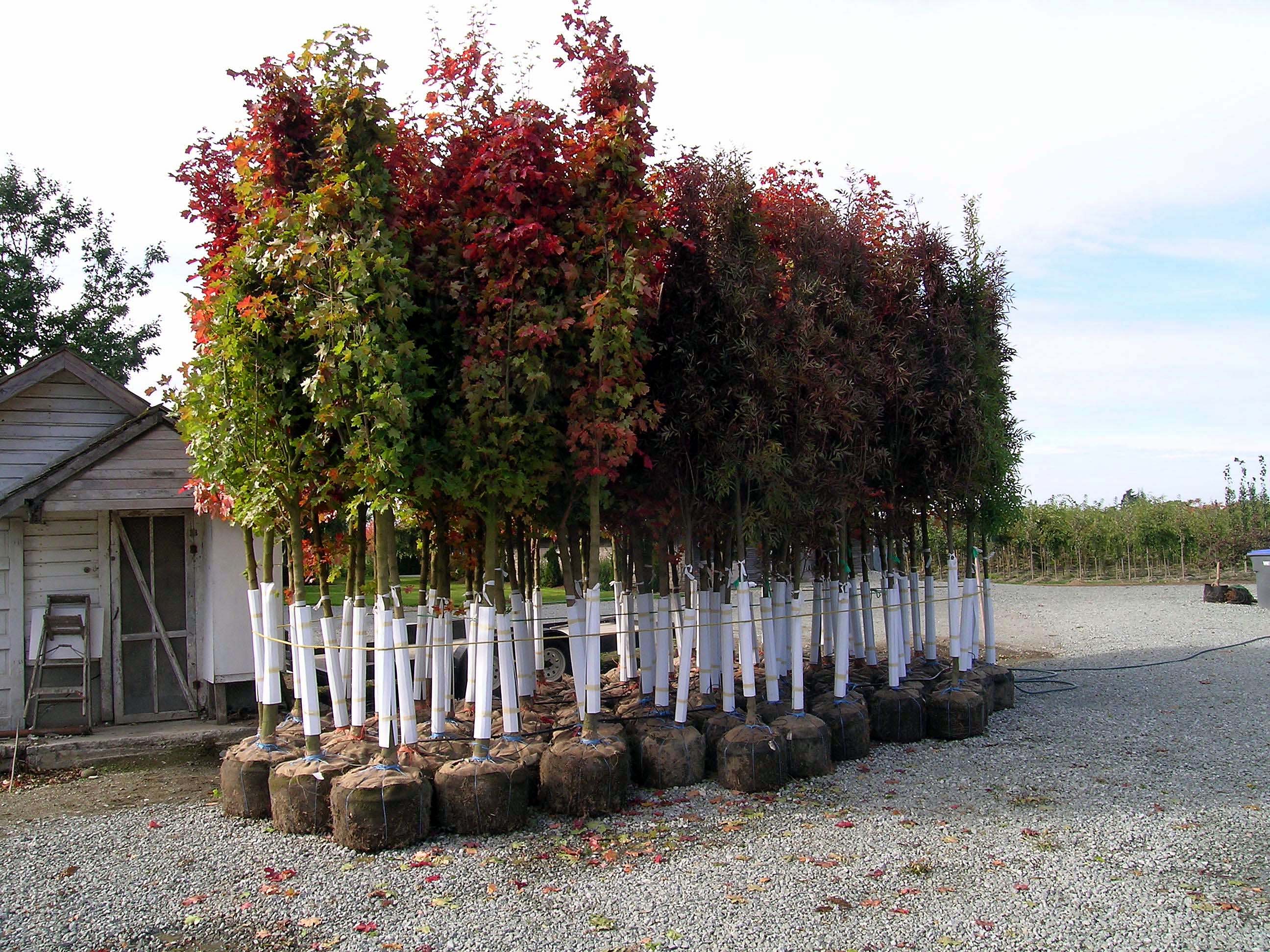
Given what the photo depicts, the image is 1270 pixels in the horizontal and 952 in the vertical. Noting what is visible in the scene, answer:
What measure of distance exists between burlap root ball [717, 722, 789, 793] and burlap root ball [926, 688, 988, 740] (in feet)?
6.50

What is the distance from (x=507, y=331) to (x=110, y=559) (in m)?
4.94

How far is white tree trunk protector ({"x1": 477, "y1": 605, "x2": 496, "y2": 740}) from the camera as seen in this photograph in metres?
5.75

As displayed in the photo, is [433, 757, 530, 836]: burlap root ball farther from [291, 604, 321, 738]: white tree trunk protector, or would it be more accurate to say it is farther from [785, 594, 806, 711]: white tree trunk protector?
[785, 594, 806, 711]: white tree trunk protector

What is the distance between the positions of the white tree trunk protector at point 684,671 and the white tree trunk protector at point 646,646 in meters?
0.41

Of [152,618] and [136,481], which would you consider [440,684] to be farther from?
[152,618]

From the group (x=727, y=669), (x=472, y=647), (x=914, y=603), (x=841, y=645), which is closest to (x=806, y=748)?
(x=727, y=669)

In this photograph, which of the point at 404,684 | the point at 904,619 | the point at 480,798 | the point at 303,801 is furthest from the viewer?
the point at 904,619

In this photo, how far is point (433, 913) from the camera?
458 cm

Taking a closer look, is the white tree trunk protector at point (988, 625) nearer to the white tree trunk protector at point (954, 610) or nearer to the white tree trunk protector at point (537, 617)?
the white tree trunk protector at point (954, 610)

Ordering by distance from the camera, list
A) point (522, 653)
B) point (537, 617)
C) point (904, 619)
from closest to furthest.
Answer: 1. point (537, 617)
2. point (522, 653)
3. point (904, 619)

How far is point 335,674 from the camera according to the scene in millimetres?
6391

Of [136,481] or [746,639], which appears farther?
[136,481]

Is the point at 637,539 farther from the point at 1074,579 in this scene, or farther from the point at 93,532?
the point at 1074,579

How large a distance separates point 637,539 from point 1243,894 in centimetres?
481
